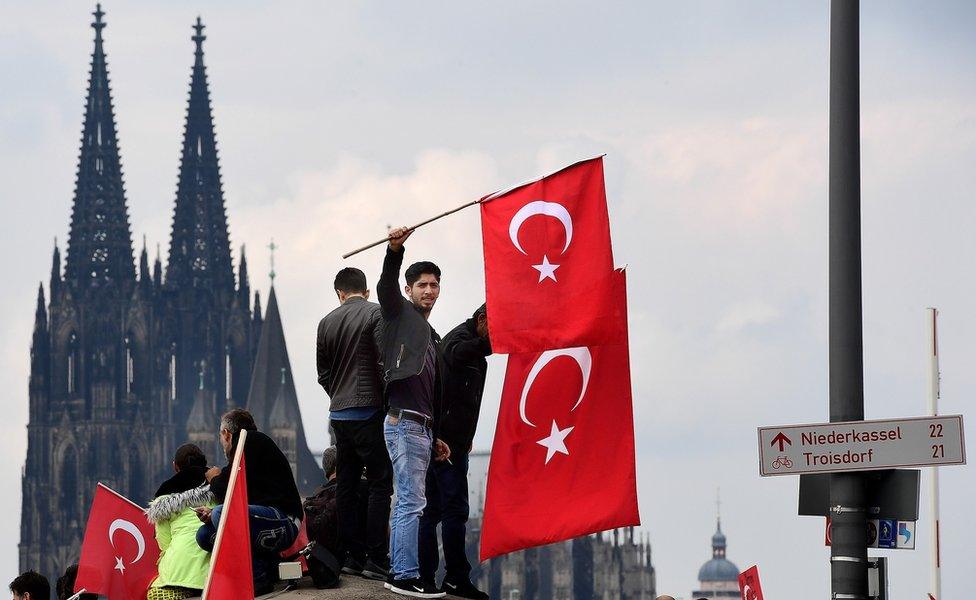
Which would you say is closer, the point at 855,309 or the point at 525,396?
the point at 855,309

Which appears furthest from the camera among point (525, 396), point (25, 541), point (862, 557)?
point (25, 541)

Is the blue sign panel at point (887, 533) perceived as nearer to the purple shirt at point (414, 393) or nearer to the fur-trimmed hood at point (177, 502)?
the purple shirt at point (414, 393)

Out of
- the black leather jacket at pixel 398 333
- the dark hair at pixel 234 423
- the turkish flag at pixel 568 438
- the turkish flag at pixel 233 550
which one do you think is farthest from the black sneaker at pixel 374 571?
the turkish flag at pixel 233 550

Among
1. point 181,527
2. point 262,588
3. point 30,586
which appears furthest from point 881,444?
point 30,586

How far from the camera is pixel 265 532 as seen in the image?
13.9 metres

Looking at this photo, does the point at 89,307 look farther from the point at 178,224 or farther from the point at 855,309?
the point at 855,309

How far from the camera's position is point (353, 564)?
48.0ft

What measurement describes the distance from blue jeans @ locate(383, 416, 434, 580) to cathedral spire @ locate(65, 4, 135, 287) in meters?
124

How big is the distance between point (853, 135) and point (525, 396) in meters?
2.24

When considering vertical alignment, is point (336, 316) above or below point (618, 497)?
above

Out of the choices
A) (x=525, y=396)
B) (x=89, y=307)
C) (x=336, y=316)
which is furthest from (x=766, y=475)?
(x=89, y=307)

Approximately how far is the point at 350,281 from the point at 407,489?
129 cm

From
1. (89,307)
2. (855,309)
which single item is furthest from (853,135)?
(89,307)

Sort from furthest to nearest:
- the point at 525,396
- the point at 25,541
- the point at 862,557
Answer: the point at 25,541 → the point at 525,396 → the point at 862,557
